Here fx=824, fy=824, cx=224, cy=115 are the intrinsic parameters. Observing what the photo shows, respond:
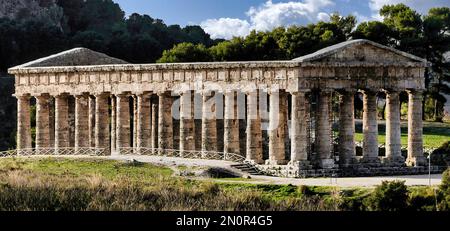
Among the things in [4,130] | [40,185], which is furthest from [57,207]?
[4,130]

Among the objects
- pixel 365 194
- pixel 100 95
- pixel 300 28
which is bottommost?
pixel 365 194

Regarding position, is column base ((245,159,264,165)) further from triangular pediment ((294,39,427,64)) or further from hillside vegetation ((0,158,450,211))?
triangular pediment ((294,39,427,64))

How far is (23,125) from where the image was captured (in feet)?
249

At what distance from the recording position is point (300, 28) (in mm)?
90125

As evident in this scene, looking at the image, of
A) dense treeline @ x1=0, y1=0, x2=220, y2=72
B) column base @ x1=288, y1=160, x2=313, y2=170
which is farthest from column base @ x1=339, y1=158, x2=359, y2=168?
dense treeline @ x1=0, y1=0, x2=220, y2=72

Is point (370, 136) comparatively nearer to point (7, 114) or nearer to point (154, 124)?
point (154, 124)

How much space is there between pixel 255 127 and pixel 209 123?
13.3 ft

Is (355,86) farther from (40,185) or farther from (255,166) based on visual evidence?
(40,185)

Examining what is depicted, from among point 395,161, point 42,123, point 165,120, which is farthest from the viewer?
point 42,123

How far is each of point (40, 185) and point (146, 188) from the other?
535 centimetres

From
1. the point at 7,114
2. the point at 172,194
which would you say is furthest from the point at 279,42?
the point at 172,194

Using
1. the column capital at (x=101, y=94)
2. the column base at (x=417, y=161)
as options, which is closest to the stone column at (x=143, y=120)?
the column capital at (x=101, y=94)

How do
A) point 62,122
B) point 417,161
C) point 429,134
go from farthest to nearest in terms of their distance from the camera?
point 429,134 < point 62,122 < point 417,161

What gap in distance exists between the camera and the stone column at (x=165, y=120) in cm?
6906
